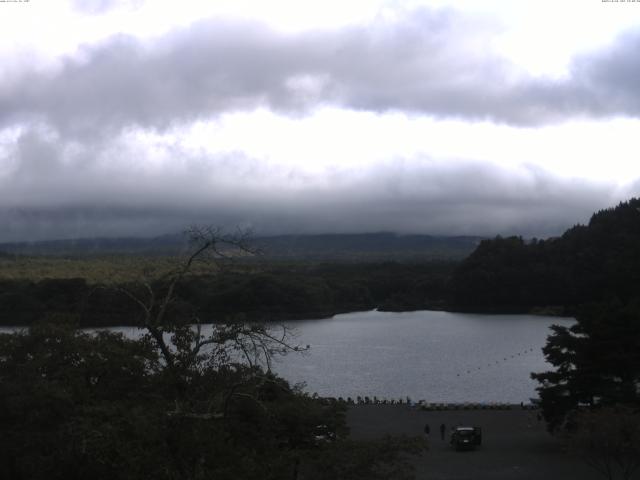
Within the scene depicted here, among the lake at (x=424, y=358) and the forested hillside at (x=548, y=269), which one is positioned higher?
the forested hillside at (x=548, y=269)

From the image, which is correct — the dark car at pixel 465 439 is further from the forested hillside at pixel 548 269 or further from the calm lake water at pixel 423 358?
the forested hillside at pixel 548 269

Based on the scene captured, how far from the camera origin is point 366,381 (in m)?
49.1

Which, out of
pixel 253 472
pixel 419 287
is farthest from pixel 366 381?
pixel 419 287

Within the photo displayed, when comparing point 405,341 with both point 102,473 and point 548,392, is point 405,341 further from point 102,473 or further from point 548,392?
point 102,473

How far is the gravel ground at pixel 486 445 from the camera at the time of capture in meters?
23.3

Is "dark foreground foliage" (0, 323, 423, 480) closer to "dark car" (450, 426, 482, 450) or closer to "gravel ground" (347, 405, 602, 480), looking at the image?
"gravel ground" (347, 405, 602, 480)

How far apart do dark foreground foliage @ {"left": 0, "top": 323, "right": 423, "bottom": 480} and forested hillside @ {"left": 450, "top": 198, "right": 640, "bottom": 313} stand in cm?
8311

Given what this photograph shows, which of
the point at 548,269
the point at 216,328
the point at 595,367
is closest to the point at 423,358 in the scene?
the point at 595,367

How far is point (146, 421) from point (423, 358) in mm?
51728

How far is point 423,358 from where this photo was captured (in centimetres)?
5991

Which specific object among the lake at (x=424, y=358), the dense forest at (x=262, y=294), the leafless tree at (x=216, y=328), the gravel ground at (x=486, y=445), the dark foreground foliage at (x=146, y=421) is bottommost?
the lake at (x=424, y=358)

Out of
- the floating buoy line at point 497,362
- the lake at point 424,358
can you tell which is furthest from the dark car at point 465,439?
the floating buoy line at point 497,362

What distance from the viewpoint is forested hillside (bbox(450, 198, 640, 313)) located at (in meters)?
95.8

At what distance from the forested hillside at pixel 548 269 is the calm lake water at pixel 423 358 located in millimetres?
6615
